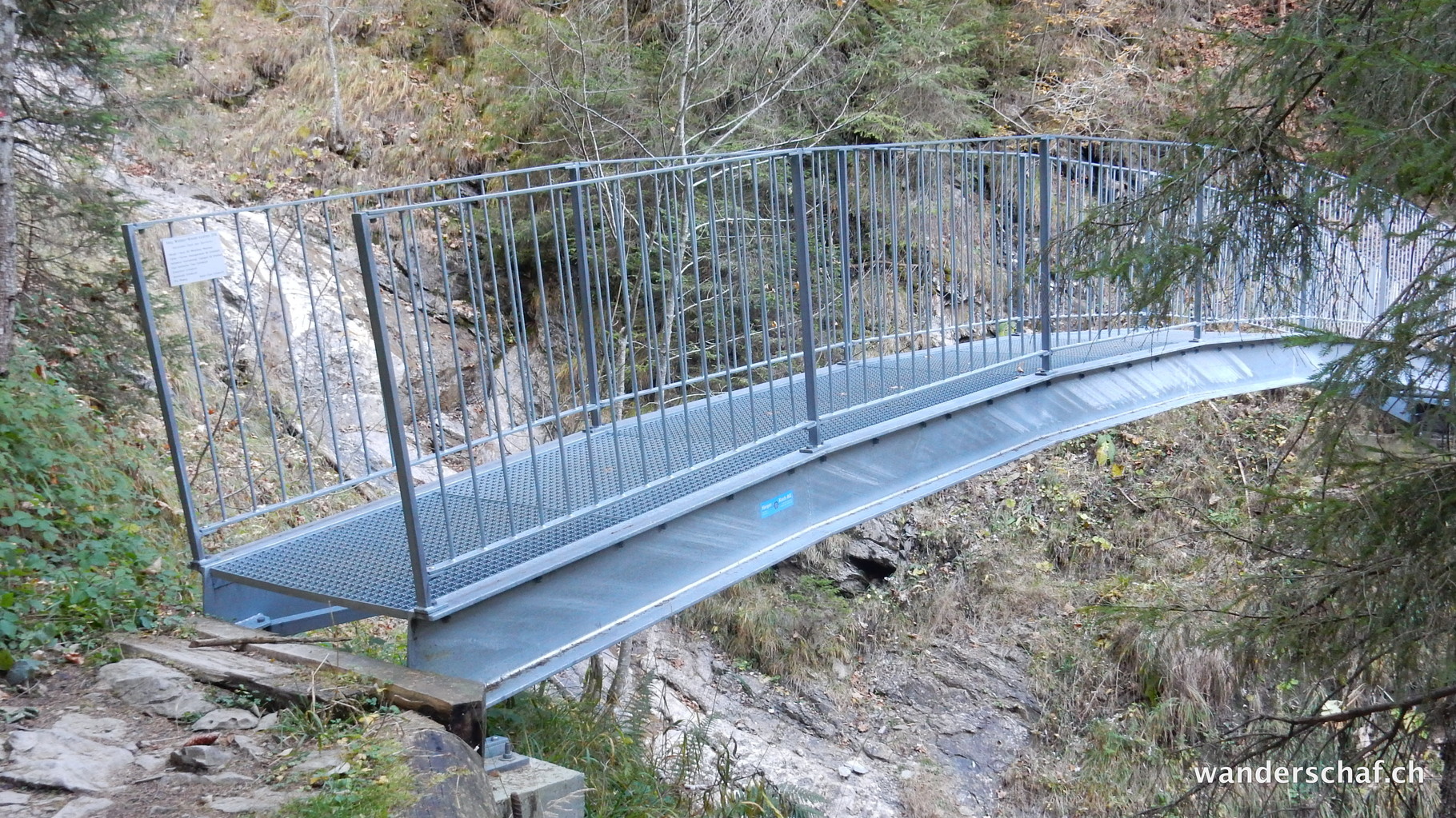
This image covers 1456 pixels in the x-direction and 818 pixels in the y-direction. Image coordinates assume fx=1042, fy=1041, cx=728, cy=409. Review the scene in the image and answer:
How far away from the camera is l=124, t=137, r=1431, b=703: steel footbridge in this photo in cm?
405

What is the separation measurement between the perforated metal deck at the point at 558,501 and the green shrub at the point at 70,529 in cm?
46

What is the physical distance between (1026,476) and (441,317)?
6849 mm

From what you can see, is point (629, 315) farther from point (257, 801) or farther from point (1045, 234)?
point (1045, 234)

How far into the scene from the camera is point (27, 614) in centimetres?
407

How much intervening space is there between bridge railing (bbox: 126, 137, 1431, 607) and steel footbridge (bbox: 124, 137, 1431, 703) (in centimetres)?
4

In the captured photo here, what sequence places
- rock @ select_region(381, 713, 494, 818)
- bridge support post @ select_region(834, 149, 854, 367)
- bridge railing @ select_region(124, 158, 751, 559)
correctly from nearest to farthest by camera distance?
1. rock @ select_region(381, 713, 494, 818)
2. bridge support post @ select_region(834, 149, 854, 367)
3. bridge railing @ select_region(124, 158, 751, 559)

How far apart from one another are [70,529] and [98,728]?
1.98 meters

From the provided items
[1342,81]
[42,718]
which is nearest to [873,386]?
[1342,81]

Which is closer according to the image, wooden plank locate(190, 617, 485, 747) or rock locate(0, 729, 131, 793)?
rock locate(0, 729, 131, 793)

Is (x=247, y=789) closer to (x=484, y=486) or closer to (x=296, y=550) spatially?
(x=296, y=550)

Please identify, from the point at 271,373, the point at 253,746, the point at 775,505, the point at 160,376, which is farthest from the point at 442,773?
the point at 271,373

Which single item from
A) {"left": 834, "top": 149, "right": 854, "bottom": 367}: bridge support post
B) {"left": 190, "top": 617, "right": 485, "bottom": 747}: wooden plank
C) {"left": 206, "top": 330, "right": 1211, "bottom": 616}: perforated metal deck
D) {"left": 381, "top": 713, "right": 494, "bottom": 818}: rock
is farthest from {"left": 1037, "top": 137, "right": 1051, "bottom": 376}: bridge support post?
{"left": 381, "top": 713, "right": 494, "bottom": 818}: rock

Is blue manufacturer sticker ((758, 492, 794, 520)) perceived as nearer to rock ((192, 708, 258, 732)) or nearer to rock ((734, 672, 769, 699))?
rock ((192, 708, 258, 732))

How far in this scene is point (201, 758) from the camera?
10.4ft
